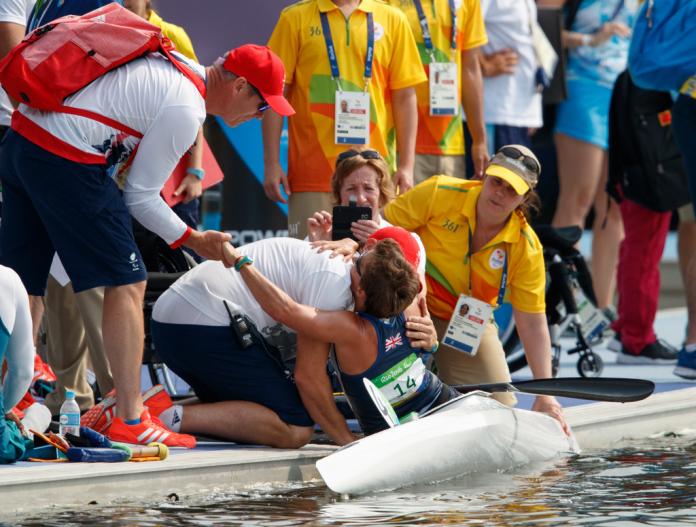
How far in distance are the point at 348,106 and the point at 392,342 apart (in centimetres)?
180

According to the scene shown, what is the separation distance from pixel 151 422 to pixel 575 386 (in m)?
1.71

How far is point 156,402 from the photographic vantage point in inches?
→ 227

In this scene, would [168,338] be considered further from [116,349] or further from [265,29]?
[265,29]

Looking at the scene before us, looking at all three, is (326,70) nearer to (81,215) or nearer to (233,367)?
(233,367)

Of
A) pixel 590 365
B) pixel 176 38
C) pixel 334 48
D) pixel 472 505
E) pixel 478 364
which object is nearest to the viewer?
pixel 472 505

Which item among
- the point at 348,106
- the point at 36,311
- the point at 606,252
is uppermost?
the point at 348,106

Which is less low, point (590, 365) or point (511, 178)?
point (511, 178)

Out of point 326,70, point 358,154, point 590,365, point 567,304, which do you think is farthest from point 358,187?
point 590,365

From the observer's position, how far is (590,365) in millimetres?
7859

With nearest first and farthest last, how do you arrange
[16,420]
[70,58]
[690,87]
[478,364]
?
[16,420] → [70,58] → [478,364] → [690,87]

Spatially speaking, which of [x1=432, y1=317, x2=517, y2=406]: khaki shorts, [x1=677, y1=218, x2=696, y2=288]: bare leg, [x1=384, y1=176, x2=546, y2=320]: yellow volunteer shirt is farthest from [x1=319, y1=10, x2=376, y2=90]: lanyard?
[x1=677, y1=218, x2=696, y2=288]: bare leg

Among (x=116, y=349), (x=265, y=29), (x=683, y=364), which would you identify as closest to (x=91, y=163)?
(x=116, y=349)

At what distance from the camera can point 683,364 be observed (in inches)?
307

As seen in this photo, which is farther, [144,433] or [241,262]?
[241,262]
